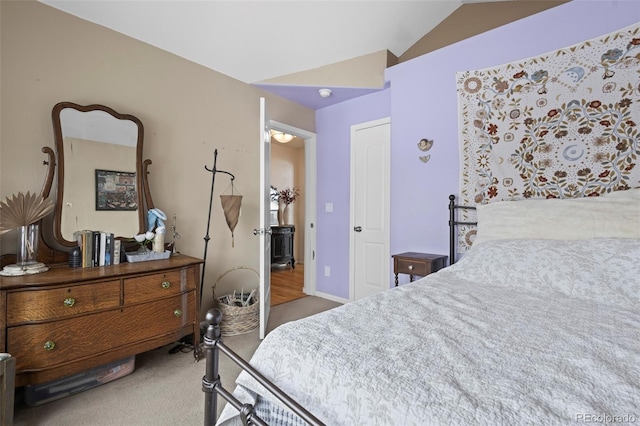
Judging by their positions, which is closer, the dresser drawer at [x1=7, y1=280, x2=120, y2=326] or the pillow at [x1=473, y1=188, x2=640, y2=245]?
the dresser drawer at [x1=7, y1=280, x2=120, y2=326]

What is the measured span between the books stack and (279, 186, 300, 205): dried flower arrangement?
13.6ft

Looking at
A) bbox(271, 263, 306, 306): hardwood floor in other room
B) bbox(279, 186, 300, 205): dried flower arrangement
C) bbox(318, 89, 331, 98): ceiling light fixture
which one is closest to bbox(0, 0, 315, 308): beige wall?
bbox(318, 89, 331, 98): ceiling light fixture

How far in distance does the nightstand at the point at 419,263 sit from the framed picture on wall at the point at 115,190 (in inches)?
87.1

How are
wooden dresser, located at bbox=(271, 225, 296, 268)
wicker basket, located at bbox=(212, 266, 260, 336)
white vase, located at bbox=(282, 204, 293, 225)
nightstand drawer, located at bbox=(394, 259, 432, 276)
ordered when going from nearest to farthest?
nightstand drawer, located at bbox=(394, 259, 432, 276)
wicker basket, located at bbox=(212, 266, 260, 336)
wooden dresser, located at bbox=(271, 225, 296, 268)
white vase, located at bbox=(282, 204, 293, 225)

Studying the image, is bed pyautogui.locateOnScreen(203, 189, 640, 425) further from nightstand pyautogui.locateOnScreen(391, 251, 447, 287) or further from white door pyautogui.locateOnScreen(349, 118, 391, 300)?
white door pyautogui.locateOnScreen(349, 118, 391, 300)

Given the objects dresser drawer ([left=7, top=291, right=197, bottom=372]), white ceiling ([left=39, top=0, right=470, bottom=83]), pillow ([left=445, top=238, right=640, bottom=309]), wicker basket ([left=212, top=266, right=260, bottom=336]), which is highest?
white ceiling ([left=39, top=0, right=470, bottom=83])

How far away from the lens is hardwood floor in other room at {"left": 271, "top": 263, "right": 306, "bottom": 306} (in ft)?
13.3

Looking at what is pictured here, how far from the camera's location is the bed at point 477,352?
681 mm

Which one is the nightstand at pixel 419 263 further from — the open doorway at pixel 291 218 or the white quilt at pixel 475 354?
the open doorway at pixel 291 218

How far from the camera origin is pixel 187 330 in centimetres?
233

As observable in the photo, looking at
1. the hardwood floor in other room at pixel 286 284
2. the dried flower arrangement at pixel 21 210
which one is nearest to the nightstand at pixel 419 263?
the hardwood floor in other room at pixel 286 284

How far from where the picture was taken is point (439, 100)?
2814 mm

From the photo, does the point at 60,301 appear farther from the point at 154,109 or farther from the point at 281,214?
the point at 281,214

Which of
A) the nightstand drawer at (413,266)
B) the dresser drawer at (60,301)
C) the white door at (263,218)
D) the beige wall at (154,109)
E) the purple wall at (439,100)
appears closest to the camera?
the dresser drawer at (60,301)
